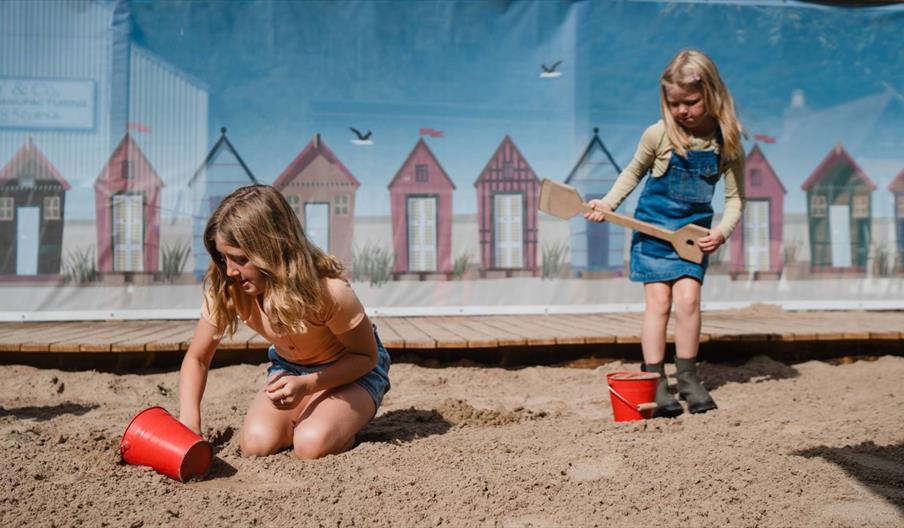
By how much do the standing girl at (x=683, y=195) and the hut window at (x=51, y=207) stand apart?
3.58 m

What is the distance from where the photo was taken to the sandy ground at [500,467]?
6.12ft

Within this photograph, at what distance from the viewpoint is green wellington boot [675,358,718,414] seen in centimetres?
305

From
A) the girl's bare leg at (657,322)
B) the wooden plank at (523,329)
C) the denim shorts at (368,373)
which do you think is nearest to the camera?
the denim shorts at (368,373)

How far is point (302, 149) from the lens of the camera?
5395 millimetres

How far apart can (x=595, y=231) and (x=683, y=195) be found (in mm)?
2375

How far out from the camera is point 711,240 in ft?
10.2

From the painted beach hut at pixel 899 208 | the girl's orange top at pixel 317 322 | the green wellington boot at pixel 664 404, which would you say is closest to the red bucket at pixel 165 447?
the girl's orange top at pixel 317 322

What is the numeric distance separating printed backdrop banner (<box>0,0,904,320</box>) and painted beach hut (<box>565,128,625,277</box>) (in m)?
0.02

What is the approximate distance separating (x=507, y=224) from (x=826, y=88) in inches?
97.3

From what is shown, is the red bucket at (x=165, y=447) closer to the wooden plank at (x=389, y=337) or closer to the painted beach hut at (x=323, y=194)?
the wooden plank at (x=389, y=337)

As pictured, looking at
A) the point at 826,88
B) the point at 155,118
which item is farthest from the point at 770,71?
the point at 155,118

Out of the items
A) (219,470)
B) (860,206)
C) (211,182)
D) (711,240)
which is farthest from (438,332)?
(860,206)

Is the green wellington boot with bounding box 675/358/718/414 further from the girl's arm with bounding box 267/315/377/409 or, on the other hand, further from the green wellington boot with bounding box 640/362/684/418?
the girl's arm with bounding box 267/315/377/409

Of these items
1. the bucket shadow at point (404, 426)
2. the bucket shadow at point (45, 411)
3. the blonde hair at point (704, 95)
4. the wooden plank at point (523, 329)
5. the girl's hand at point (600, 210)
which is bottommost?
the bucket shadow at point (404, 426)
